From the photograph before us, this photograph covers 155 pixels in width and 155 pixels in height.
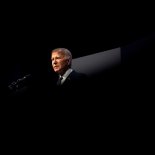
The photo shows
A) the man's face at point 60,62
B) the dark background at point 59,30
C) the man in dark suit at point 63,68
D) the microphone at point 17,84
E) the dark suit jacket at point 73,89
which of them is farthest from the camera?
the dark background at point 59,30

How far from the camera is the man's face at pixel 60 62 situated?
2.48 meters

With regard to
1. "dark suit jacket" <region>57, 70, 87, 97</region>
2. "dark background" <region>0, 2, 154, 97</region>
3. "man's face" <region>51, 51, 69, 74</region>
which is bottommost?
"dark suit jacket" <region>57, 70, 87, 97</region>

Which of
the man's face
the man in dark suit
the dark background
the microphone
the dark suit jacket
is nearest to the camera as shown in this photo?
the dark suit jacket

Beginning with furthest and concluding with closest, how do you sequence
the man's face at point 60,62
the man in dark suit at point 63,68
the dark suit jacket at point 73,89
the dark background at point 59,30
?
the dark background at point 59,30 < the man's face at point 60,62 < the man in dark suit at point 63,68 < the dark suit jacket at point 73,89

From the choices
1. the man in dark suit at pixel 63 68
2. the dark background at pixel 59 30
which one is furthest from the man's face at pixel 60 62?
the dark background at pixel 59 30

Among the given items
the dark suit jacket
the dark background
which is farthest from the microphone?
the dark background

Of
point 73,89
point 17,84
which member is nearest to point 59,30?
point 17,84

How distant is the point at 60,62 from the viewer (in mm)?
2486

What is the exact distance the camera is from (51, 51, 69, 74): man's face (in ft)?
8.13

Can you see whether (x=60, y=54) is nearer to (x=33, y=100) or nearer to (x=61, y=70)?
(x=61, y=70)

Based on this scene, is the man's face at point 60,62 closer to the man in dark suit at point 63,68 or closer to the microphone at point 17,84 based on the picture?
the man in dark suit at point 63,68

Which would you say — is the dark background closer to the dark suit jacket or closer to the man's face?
the man's face

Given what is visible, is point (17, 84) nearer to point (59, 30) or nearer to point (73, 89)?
point (73, 89)

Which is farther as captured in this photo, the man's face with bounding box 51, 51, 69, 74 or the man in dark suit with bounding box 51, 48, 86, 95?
the man's face with bounding box 51, 51, 69, 74
